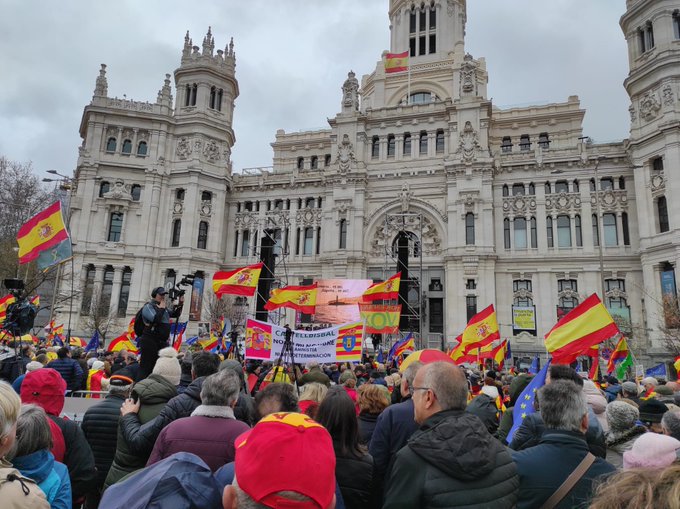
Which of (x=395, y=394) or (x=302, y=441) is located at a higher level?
(x=302, y=441)

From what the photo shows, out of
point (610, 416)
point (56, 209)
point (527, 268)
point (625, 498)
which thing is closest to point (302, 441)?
point (625, 498)

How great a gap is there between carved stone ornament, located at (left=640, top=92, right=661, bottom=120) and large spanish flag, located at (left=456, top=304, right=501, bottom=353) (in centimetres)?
3046

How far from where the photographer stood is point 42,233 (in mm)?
13320

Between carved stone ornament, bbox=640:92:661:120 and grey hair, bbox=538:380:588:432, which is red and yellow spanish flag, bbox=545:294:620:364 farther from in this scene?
carved stone ornament, bbox=640:92:661:120

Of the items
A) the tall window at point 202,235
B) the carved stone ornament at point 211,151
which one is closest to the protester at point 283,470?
the tall window at point 202,235

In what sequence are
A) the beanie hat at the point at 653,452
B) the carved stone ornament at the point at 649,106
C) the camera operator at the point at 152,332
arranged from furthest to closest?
the carved stone ornament at the point at 649,106, the camera operator at the point at 152,332, the beanie hat at the point at 653,452

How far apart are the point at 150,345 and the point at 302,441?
7.59 m

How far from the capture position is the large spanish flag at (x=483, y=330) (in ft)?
58.2

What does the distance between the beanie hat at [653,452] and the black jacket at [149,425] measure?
3723mm

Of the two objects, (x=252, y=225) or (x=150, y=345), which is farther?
(x=252, y=225)

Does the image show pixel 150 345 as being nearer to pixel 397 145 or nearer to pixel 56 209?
pixel 56 209

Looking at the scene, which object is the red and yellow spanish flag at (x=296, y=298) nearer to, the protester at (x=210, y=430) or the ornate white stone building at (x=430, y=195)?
the ornate white stone building at (x=430, y=195)

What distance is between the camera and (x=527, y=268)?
4081 centimetres

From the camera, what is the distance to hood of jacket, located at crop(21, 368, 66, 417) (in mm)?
4215
